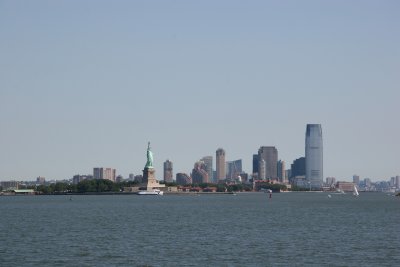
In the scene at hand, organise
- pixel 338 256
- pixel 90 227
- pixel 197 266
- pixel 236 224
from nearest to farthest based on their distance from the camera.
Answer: pixel 197 266 → pixel 338 256 → pixel 90 227 → pixel 236 224

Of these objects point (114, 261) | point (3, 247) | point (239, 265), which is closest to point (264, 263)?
point (239, 265)

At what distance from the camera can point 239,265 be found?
187ft

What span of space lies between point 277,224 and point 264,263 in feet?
134

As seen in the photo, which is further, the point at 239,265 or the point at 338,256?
the point at 338,256

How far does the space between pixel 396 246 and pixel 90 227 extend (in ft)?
114

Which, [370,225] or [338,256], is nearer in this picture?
[338,256]

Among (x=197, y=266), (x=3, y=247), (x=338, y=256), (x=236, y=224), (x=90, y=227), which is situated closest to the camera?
(x=197, y=266)

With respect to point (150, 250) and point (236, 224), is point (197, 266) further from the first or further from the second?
point (236, 224)

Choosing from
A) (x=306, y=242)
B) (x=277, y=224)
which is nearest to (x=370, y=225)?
(x=277, y=224)

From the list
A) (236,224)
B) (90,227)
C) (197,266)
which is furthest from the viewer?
(236,224)

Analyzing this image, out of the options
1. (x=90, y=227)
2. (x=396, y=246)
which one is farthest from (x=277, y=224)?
(x=396, y=246)

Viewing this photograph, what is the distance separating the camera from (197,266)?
56.9 metres

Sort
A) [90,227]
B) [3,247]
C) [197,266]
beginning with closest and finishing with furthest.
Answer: [197,266], [3,247], [90,227]

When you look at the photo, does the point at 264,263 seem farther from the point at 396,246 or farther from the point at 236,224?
the point at 236,224
